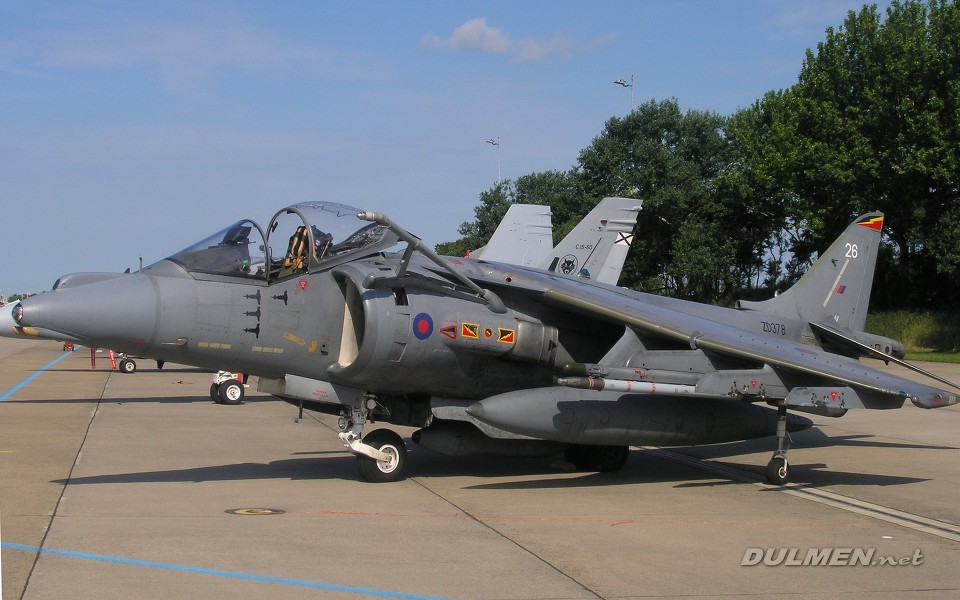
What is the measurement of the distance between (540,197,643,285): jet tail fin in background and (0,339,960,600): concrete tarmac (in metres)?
9.41

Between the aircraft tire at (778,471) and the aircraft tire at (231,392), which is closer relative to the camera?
the aircraft tire at (778,471)

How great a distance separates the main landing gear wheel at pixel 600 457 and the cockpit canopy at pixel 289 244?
140 inches

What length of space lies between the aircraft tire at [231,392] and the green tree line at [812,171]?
28179 mm

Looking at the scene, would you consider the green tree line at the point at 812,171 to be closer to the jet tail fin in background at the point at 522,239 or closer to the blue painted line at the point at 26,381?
the jet tail fin in background at the point at 522,239

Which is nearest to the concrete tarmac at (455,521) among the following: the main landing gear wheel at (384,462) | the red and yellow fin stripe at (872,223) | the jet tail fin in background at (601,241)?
the main landing gear wheel at (384,462)

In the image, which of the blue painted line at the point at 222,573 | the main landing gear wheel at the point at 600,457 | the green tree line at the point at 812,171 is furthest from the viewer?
the green tree line at the point at 812,171

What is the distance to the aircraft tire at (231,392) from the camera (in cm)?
1928

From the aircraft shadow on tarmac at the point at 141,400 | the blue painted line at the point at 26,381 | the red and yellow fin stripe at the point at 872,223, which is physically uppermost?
the red and yellow fin stripe at the point at 872,223

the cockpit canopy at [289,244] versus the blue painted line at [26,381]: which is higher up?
the cockpit canopy at [289,244]

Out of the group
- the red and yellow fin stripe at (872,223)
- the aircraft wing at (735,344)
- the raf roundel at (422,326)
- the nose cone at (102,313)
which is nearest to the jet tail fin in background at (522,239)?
the red and yellow fin stripe at (872,223)

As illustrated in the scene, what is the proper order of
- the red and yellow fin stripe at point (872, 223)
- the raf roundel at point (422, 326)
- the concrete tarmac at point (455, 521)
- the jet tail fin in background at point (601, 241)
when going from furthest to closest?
the jet tail fin in background at point (601, 241)
the red and yellow fin stripe at point (872, 223)
the raf roundel at point (422, 326)
the concrete tarmac at point (455, 521)

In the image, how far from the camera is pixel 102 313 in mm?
8328

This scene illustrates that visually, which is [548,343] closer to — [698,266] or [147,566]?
[147,566]

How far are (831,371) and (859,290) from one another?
4.66 metres
